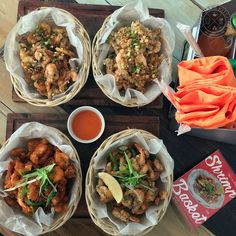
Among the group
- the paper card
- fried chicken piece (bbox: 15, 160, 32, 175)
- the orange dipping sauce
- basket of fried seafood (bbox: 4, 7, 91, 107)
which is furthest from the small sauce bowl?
the paper card

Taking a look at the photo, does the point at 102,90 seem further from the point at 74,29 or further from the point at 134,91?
the point at 74,29

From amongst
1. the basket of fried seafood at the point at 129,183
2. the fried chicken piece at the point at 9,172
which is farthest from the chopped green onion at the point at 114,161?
the fried chicken piece at the point at 9,172

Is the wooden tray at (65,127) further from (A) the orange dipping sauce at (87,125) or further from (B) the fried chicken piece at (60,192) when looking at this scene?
(B) the fried chicken piece at (60,192)

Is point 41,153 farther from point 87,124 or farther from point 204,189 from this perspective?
point 204,189

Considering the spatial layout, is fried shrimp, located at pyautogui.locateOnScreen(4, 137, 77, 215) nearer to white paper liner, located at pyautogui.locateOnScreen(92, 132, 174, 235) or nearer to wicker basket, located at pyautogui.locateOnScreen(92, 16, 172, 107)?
white paper liner, located at pyautogui.locateOnScreen(92, 132, 174, 235)

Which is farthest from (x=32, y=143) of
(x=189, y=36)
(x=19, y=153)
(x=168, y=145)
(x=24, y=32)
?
(x=189, y=36)
